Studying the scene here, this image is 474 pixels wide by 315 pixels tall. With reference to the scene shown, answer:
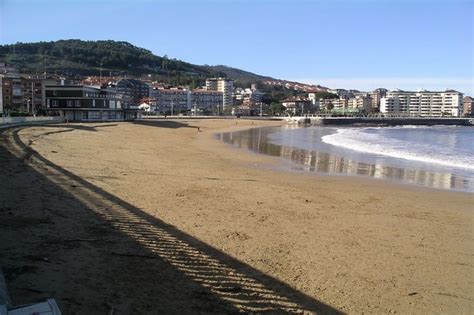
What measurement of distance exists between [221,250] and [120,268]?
5.26 ft

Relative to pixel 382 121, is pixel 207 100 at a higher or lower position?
higher

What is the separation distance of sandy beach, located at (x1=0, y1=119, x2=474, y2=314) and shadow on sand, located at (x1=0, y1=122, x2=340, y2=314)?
0.02 meters

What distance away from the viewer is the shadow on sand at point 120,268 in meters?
4.37

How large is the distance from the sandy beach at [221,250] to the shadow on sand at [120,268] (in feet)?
0.06

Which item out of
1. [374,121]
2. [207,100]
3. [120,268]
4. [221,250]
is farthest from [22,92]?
[120,268]

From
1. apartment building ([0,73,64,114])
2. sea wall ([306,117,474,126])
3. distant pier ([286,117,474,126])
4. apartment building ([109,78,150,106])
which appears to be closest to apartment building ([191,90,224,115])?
apartment building ([109,78,150,106])

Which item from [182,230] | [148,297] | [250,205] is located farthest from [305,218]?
[148,297]

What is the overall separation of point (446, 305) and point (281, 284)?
6.03 ft

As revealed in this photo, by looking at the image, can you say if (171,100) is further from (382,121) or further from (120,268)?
(120,268)

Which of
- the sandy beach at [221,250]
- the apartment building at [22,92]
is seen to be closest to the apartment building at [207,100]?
the apartment building at [22,92]

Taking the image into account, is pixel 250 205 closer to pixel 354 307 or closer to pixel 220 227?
pixel 220 227

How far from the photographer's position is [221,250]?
20.8 ft

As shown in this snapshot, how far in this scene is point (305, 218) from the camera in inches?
353

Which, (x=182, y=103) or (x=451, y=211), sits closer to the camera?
(x=451, y=211)
